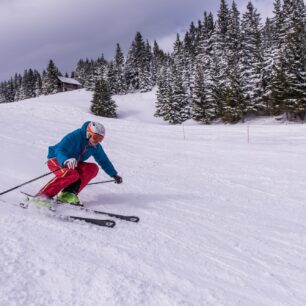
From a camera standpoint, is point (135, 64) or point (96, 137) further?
point (135, 64)

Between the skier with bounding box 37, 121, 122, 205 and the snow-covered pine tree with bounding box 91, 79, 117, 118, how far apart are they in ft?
162

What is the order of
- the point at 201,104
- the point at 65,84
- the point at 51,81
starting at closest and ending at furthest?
1. the point at 201,104
2. the point at 51,81
3. the point at 65,84

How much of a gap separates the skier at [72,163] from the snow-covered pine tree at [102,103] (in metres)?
49.4

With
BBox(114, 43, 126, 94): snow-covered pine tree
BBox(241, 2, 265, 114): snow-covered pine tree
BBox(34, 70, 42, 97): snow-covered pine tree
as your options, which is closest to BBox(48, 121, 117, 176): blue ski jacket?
BBox(241, 2, 265, 114): snow-covered pine tree

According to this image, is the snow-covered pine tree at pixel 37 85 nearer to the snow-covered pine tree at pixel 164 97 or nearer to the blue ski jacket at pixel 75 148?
the snow-covered pine tree at pixel 164 97

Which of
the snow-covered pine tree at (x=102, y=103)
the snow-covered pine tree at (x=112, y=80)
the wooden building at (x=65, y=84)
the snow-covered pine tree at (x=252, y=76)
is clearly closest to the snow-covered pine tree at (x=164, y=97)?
the snow-covered pine tree at (x=102, y=103)

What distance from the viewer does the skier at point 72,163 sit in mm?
5117

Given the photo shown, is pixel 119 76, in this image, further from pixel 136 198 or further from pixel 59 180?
pixel 59 180

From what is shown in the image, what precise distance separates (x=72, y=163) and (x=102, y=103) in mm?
50893

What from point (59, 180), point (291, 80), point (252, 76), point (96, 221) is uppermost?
point (252, 76)

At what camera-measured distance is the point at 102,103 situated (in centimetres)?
5453

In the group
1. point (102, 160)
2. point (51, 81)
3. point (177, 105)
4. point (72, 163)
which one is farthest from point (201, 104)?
point (51, 81)

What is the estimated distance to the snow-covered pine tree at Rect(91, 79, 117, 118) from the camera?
178ft

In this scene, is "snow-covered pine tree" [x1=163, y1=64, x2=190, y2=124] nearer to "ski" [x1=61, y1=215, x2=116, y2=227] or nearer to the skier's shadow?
the skier's shadow
